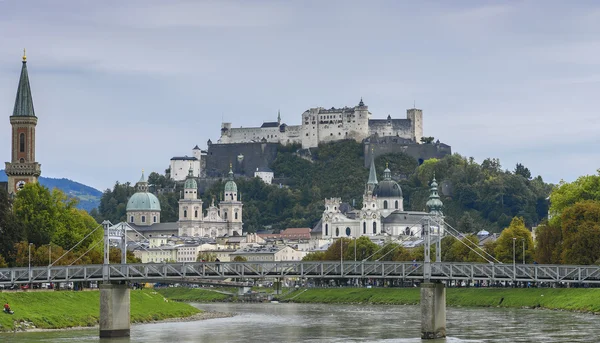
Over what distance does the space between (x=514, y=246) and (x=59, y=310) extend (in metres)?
51.8

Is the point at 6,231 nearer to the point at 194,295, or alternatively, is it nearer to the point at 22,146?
the point at 22,146

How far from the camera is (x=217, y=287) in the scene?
582 feet

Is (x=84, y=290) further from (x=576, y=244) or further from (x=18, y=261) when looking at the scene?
(x=576, y=244)

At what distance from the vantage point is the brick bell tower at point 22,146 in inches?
5556

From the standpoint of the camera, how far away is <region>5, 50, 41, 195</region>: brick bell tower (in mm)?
141125

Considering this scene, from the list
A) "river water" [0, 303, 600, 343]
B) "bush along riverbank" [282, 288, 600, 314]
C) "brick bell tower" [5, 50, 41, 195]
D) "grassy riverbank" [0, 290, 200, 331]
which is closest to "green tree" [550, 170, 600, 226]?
"bush along riverbank" [282, 288, 600, 314]

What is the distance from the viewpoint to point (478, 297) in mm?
123688

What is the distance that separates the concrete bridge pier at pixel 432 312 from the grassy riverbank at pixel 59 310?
21716mm

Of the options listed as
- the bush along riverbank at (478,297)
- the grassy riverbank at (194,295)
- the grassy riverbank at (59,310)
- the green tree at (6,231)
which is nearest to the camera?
the grassy riverbank at (59,310)

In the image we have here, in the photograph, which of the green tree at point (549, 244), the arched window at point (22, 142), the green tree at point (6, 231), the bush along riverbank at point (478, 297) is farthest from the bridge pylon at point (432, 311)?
the arched window at point (22, 142)

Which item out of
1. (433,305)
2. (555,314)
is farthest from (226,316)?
(433,305)

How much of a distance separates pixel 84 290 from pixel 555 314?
31.4 meters

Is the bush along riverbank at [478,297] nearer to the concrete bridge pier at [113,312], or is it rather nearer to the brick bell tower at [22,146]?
the brick bell tower at [22,146]

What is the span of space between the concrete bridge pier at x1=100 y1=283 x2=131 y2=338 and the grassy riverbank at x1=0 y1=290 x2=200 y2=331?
5.19 m
